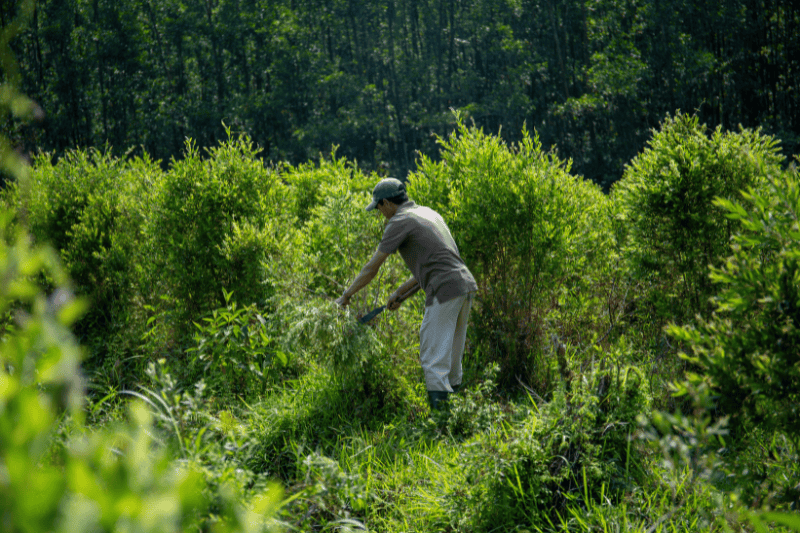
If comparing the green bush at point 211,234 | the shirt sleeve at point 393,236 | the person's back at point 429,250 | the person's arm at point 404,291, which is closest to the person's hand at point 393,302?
the person's arm at point 404,291

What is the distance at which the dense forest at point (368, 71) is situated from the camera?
22.0 m

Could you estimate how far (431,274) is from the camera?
177 inches

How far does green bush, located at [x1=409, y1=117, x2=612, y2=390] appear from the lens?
202 inches

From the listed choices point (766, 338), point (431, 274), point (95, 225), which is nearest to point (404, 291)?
point (431, 274)

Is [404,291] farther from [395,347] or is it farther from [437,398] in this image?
[437,398]

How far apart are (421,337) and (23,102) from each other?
12.7 feet

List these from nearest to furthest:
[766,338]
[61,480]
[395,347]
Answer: [61,480]
[766,338]
[395,347]

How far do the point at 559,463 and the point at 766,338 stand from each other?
5.03 feet

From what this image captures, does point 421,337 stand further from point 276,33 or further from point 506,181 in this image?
point 276,33

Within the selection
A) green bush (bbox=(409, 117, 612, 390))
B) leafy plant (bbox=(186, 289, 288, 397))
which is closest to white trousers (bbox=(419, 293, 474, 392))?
green bush (bbox=(409, 117, 612, 390))

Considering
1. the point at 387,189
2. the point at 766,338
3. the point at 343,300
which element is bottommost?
the point at 343,300

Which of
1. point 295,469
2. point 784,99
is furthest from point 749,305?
point 784,99

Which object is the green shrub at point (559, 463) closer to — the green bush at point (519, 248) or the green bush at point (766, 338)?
the green bush at point (766, 338)

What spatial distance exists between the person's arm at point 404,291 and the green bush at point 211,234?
1416 mm
